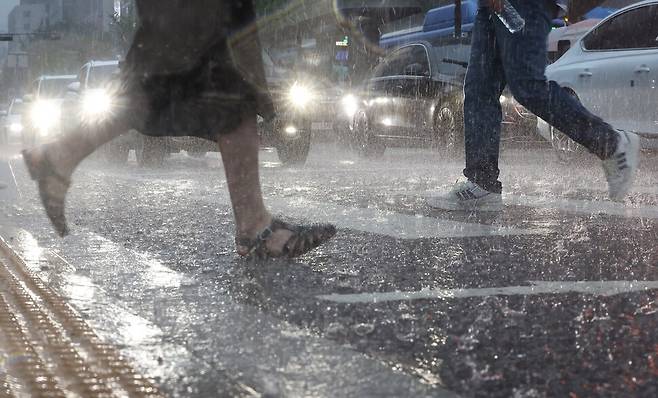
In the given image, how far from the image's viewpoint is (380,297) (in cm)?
343

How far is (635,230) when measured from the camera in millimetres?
5230

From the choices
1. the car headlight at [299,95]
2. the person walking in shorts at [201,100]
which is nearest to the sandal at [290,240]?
the person walking in shorts at [201,100]

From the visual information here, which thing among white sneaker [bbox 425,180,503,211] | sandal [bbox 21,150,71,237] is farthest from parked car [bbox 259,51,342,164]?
sandal [bbox 21,150,71,237]

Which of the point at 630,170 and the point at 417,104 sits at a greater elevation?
the point at 417,104

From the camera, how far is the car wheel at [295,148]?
1252 centimetres

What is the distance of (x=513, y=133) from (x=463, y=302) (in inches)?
351

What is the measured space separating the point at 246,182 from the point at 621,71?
6.47 metres

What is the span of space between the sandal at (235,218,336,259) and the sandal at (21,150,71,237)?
701 mm

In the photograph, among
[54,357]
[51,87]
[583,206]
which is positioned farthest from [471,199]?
[51,87]

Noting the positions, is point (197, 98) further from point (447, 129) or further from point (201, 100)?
point (447, 129)

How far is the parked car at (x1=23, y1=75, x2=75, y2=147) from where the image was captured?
1873 cm

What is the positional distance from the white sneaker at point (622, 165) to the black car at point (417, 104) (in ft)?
19.4

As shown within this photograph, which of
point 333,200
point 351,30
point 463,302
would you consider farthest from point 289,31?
point 463,302

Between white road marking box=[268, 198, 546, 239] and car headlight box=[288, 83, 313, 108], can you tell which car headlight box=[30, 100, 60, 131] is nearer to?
car headlight box=[288, 83, 313, 108]
